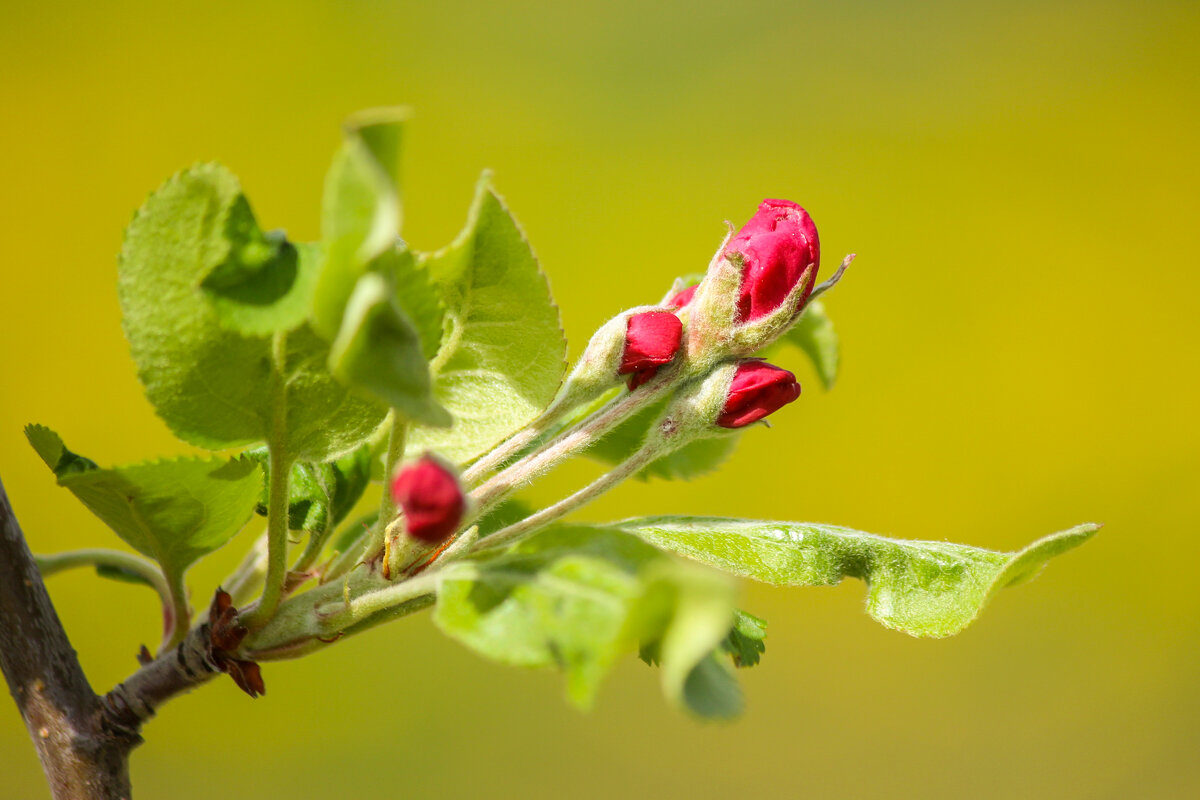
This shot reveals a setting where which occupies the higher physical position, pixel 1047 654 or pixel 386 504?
pixel 386 504


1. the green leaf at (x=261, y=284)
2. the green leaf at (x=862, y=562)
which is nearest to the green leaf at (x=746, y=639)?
the green leaf at (x=862, y=562)

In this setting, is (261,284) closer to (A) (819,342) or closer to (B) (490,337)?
Result: (B) (490,337)

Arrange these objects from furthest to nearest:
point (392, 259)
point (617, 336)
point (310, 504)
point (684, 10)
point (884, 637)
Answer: point (684, 10)
point (884, 637)
point (310, 504)
point (617, 336)
point (392, 259)

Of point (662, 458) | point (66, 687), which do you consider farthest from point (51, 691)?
point (662, 458)

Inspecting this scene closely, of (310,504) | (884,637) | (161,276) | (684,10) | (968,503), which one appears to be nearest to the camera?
(161,276)

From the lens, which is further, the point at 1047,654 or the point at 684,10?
the point at 684,10

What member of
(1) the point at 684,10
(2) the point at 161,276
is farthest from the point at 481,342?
(1) the point at 684,10

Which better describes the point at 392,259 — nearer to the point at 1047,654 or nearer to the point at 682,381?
the point at 682,381
